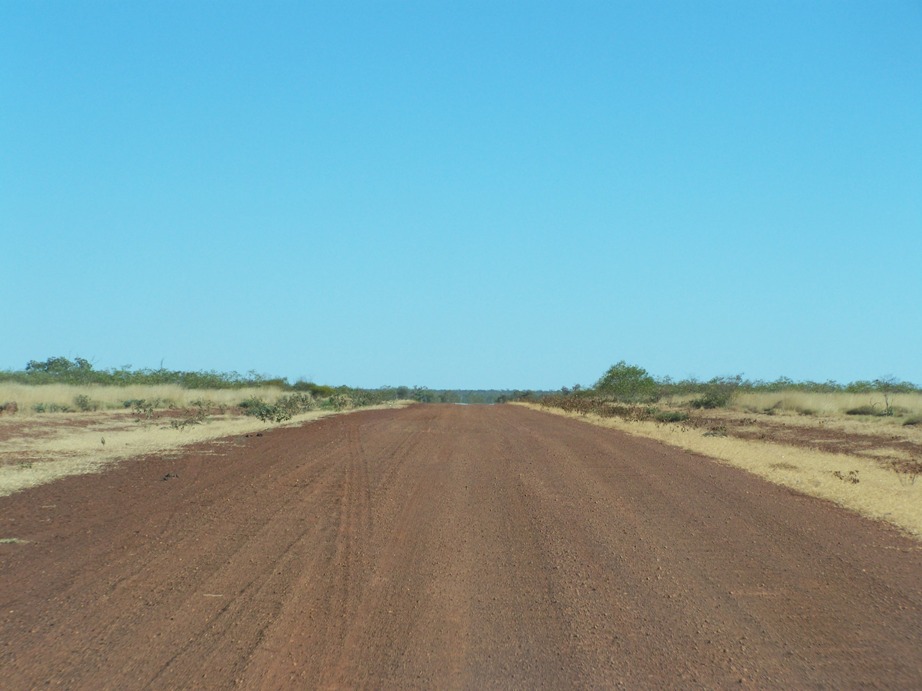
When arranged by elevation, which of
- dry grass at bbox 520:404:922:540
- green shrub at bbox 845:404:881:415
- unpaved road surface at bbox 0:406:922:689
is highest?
green shrub at bbox 845:404:881:415

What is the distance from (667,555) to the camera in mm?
9031

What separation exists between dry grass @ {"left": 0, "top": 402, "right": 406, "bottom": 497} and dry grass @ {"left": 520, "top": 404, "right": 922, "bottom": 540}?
1250 centimetres

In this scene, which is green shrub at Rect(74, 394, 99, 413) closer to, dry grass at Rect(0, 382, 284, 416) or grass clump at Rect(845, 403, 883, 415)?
dry grass at Rect(0, 382, 284, 416)

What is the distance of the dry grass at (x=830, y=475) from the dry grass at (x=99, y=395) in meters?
25.5

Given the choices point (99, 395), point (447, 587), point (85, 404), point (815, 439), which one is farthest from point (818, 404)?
point (447, 587)

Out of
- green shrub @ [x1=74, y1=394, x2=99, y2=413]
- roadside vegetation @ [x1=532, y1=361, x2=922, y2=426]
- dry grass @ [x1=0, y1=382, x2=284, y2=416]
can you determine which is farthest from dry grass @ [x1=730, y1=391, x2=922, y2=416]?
green shrub @ [x1=74, y1=394, x2=99, y2=413]

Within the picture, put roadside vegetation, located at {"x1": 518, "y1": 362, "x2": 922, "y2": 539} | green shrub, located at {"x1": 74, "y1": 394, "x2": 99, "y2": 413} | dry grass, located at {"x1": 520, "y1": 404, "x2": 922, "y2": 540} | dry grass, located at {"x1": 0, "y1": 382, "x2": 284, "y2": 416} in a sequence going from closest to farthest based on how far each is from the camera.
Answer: dry grass, located at {"x1": 520, "y1": 404, "x2": 922, "y2": 540}
roadside vegetation, located at {"x1": 518, "y1": 362, "x2": 922, "y2": 539}
dry grass, located at {"x1": 0, "y1": 382, "x2": 284, "y2": 416}
green shrub, located at {"x1": 74, "y1": 394, "x2": 99, "y2": 413}

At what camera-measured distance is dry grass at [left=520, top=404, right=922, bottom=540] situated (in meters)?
12.2

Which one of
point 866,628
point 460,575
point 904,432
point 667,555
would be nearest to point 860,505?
point 667,555

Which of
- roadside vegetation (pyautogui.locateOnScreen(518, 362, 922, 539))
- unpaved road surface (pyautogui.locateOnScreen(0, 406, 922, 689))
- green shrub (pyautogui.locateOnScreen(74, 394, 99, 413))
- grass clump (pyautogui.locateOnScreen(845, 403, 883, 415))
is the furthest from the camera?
grass clump (pyautogui.locateOnScreen(845, 403, 883, 415))

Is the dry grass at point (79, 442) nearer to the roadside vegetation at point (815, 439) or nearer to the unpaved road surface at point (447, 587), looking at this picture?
the unpaved road surface at point (447, 587)

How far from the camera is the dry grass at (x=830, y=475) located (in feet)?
40.0

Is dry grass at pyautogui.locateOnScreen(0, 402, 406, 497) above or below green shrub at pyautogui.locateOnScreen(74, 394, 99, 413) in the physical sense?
below

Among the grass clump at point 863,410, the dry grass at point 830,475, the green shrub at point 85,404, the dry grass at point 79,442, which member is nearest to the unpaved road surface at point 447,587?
the dry grass at point 830,475
